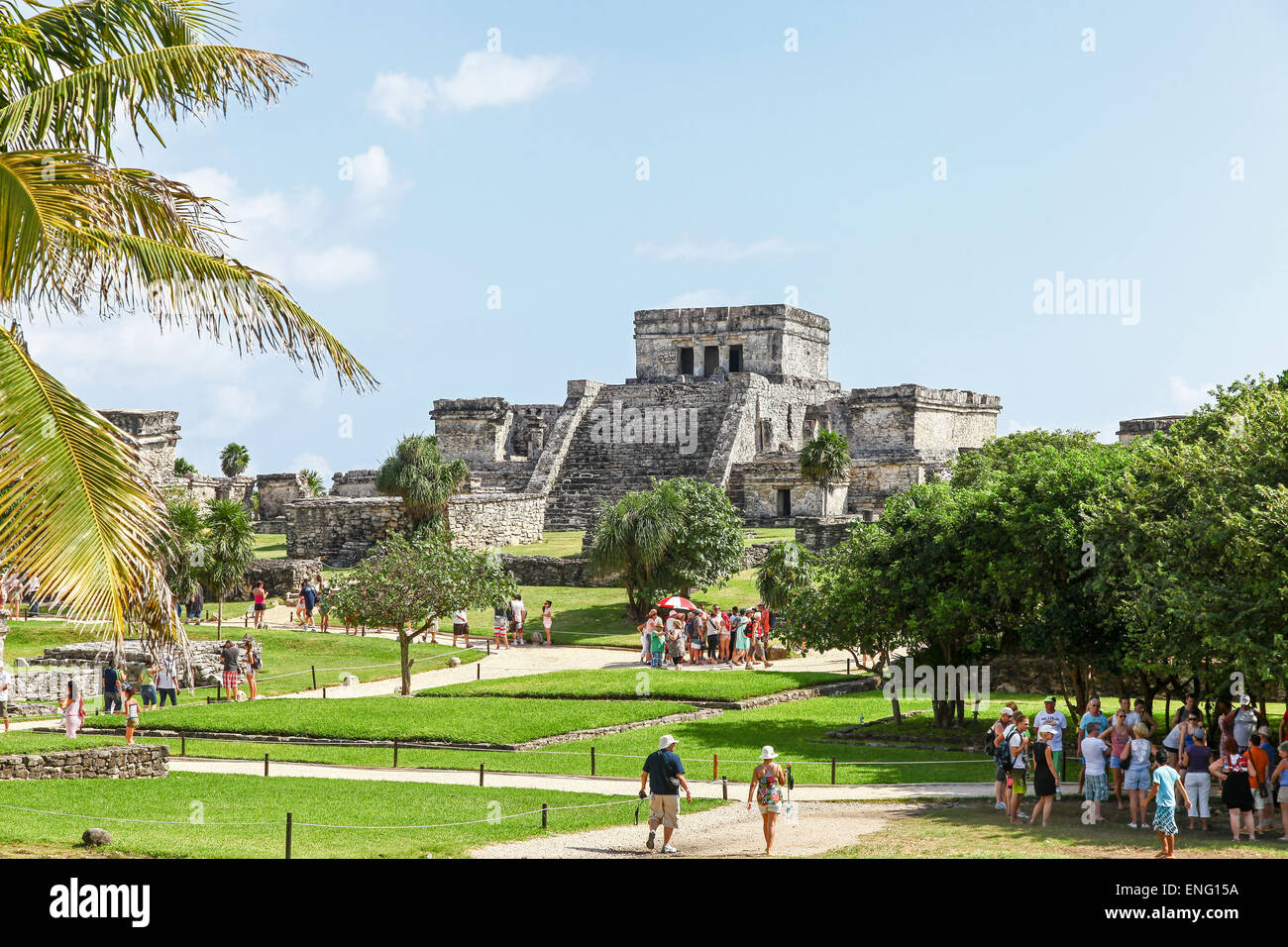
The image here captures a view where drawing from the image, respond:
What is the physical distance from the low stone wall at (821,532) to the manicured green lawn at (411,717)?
14.8 m

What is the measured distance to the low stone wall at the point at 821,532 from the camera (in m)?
37.5

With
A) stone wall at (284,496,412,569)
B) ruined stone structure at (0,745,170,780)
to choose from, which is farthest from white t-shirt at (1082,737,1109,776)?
stone wall at (284,496,412,569)

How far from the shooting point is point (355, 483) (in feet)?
173

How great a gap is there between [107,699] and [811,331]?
3963cm

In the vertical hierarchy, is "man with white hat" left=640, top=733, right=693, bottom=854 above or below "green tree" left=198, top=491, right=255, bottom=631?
below

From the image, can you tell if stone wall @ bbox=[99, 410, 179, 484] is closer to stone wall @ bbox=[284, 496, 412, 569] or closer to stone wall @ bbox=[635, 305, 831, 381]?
stone wall @ bbox=[284, 496, 412, 569]

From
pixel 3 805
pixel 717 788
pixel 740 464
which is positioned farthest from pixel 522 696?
pixel 740 464

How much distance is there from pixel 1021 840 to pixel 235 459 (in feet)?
182

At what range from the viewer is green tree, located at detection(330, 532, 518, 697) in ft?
84.4

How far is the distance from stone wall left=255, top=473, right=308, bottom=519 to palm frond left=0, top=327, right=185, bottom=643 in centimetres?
4526

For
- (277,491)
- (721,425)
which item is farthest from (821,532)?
(277,491)

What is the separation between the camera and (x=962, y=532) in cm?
2141

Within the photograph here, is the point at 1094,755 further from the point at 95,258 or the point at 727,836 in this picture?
the point at 95,258

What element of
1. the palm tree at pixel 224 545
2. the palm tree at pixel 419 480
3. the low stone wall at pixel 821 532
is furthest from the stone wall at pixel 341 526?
the low stone wall at pixel 821 532
